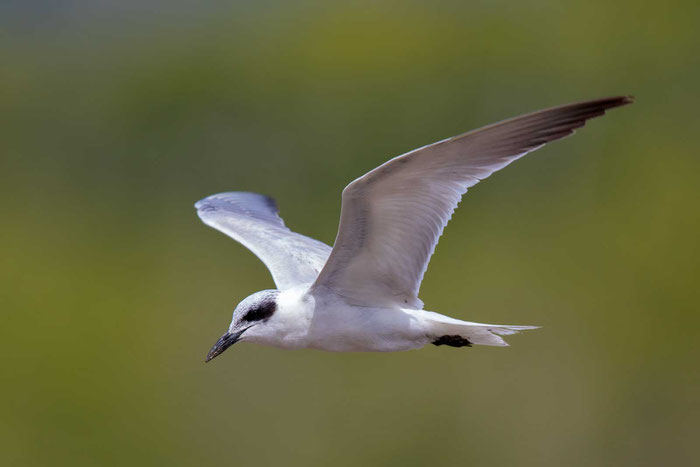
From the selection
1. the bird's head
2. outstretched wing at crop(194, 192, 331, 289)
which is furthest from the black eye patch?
outstretched wing at crop(194, 192, 331, 289)

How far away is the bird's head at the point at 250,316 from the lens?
4.17 m

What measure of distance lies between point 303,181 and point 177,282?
2.67 meters

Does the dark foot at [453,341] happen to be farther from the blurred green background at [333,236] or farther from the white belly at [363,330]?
the blurred green background at [333,236]

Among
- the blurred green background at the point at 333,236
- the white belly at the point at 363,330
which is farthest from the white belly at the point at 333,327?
the blurred green background at the point at 333,236

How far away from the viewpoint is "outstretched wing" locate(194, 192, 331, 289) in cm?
473

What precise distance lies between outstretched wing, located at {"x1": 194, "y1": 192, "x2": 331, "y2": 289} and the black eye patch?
0.32 meters

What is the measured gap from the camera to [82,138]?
22797 millimetres

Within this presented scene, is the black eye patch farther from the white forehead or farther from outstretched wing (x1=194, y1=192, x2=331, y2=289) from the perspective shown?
outstretched wing (x1=194, y1=192, x2=331, y2=289)

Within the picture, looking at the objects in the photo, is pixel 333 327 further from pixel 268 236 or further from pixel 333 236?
pixel 333 236

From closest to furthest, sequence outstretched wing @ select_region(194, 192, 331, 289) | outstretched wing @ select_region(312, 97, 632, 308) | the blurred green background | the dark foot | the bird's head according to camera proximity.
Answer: outstretched wing @ select_region(312, 97, 632, 308) < the bird's head < the dark foot < outstretched wing @ select_region(194, 192, 331, 289) < the blurred green background

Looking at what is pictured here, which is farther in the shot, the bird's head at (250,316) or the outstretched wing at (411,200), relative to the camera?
the bird's head at (250,316)

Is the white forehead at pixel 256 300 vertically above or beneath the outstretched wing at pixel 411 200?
beneath

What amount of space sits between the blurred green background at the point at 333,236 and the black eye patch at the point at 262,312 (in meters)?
9.66

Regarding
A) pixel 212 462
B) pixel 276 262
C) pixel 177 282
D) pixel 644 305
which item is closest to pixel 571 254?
pixel 644 305
